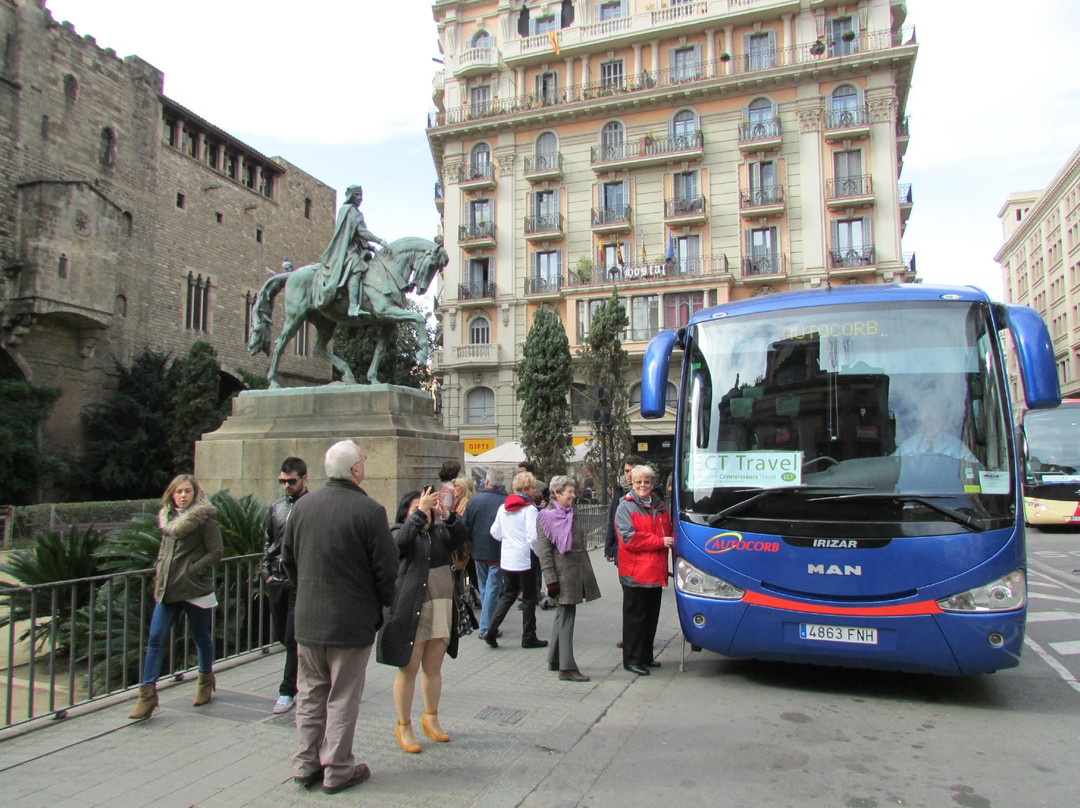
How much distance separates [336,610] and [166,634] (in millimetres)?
2189

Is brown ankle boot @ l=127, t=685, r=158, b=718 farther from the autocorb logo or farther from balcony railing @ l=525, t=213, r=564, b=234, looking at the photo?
balcony railing @ l=525, t=213, r=564, b=234

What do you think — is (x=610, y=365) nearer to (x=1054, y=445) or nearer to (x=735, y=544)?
(x=1054, y=445)

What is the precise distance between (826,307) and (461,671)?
427cm

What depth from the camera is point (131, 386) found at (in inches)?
1313

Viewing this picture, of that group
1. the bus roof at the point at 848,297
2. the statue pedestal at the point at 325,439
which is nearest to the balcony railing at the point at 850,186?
the statue pedestal at the point at 325,439

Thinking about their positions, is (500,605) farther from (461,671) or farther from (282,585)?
(282,585)

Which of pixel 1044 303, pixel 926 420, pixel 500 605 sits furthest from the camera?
pixel 1044 303

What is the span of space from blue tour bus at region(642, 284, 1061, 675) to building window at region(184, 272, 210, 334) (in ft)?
123

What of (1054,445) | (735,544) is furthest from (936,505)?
(1054,445)

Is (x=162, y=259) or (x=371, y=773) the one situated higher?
(x=162, y=259)

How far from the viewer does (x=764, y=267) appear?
3575cm

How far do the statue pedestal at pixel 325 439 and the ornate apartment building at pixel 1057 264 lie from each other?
55.2 meters

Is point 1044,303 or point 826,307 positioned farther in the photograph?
point 1044,303

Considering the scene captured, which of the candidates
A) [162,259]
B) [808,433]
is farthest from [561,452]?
[808,433]
